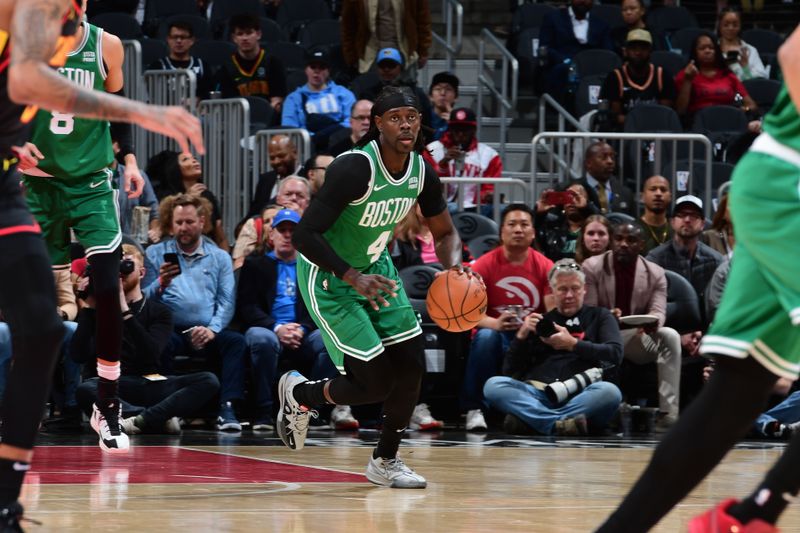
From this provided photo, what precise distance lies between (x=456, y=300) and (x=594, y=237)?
415 cm

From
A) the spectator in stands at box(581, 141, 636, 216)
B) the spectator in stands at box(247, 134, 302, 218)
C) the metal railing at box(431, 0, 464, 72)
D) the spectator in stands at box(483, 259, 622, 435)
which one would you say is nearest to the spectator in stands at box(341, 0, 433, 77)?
the metal railing at box(431, 0, 464, 72)

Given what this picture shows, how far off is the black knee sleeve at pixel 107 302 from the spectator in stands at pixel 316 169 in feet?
12.7

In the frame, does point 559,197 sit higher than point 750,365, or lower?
higher

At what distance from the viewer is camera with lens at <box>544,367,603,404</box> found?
32.3 feet

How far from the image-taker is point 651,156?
12.4m

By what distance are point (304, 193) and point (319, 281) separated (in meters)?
4.08

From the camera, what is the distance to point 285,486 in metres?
6.25

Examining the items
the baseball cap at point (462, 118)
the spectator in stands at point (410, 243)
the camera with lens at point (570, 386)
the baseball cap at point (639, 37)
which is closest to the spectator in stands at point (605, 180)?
the baseball cap at point (462, 118)

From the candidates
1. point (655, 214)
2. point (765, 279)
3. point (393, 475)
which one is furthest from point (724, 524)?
point (655, 214)

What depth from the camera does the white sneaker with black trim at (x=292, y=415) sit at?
287 inches

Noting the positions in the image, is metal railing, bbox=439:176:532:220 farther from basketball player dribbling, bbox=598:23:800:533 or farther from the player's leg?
basketball player dribbling, bbox=598:23:800:533

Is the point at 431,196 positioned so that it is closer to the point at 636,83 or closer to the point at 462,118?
the point at 462,118

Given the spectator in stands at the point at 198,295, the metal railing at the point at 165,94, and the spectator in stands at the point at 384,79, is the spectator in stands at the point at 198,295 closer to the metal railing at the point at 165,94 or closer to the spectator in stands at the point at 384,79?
the metal railing at the point at 165,94

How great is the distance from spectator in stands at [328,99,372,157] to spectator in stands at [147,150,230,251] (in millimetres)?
1203
